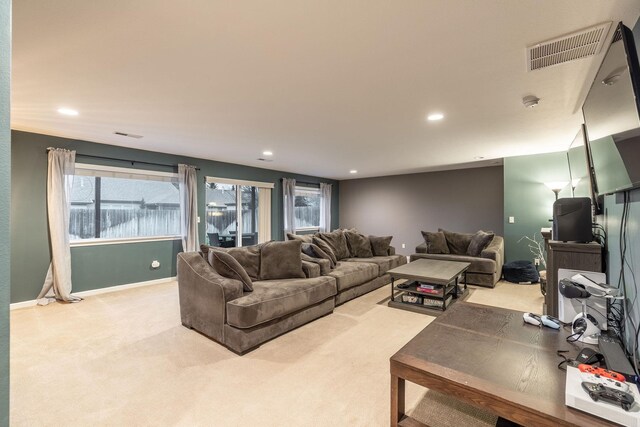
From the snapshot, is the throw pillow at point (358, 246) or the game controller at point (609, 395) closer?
the game controller at point (609, 395)

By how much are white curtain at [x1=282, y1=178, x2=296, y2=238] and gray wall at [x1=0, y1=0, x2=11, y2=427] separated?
674 centimetres

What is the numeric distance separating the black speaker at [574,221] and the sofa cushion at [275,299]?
2.29 metres

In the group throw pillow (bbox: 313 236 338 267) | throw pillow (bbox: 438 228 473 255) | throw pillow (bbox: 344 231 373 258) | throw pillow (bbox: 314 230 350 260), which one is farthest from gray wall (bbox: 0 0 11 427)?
throw pillow (bbox: 438 228 473 255)

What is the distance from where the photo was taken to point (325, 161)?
6.03 m

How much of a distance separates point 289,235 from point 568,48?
3.51 m

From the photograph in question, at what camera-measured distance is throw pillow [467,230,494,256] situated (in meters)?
5.23

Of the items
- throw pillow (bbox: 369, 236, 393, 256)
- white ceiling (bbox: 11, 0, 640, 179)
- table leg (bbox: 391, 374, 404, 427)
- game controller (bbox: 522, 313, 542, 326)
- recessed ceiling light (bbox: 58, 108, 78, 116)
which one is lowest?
table leg (bbox: 391, 374, 404, 427)

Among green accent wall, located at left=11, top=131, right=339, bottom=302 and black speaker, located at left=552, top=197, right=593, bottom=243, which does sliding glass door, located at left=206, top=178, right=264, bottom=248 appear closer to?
green accent wall, located at left=11, top=131, right=339, bottom=302

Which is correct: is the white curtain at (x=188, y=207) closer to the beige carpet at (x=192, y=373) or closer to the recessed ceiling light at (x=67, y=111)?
the beige carpet at (x=192, y=373)

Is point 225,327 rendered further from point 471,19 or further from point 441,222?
point 441,222

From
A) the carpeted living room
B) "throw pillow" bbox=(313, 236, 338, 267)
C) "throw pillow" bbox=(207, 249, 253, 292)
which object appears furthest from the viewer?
"throw pillow" bbox=(313, 236, 338, 267)

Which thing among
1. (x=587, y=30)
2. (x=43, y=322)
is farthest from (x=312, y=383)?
(x=43, y=322)

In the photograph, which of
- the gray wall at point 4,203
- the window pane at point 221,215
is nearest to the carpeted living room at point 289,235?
the gray wall at point 4,203

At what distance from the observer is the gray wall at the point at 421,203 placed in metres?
6.78
